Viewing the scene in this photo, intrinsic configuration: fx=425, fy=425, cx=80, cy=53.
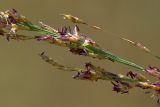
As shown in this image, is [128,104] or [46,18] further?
[128,104]

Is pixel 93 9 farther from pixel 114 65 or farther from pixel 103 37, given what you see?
pixel 114 65

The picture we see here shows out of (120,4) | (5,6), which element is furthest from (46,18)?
(120,4)

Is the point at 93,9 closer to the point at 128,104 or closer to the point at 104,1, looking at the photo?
the point at 104,1

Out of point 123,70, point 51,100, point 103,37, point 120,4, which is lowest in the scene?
point 51,100

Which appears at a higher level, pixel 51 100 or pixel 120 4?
pixel 120 4

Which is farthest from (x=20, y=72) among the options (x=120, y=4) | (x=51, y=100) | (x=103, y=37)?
(x=120, y=4)

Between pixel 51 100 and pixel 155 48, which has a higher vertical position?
pixel 155 48
